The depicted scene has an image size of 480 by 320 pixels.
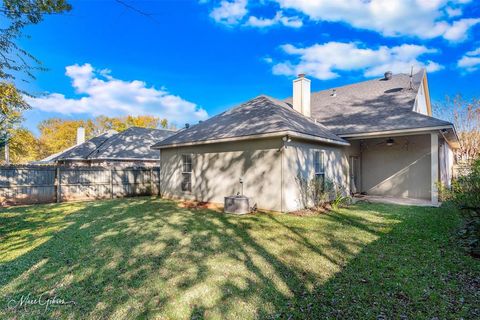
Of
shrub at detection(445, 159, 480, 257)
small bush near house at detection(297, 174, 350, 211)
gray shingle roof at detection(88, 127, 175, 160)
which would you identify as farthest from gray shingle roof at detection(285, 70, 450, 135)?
gray shingle roof at detection(88, 127, 175, 160)

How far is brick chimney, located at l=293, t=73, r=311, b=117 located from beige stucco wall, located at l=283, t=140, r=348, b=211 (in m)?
2.56

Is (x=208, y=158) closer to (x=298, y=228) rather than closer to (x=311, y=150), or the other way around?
(x=311, y=150)

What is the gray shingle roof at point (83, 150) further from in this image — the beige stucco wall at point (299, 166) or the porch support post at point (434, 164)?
Result: the porch support post at point (434, 164)

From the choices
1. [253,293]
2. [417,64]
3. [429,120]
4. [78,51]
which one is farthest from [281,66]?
[253,293]

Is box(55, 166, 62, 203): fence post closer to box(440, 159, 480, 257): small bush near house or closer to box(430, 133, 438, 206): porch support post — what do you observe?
box(440, 159, 480, 257): small bush near house

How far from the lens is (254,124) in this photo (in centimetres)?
893

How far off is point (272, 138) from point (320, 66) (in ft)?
37.9

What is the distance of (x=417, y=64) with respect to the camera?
49.3 ft

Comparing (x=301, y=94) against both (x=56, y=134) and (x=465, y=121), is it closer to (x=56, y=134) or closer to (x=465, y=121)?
(x=465, y=121)

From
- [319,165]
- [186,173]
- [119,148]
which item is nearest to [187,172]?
[186,173]

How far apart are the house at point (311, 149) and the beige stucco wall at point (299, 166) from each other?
3 cm

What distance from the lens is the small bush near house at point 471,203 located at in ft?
15.5

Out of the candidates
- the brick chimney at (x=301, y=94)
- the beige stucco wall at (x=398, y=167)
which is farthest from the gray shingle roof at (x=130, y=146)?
the beige stucco wall at (x=398, y=167)

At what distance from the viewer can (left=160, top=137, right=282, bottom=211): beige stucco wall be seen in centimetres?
804
